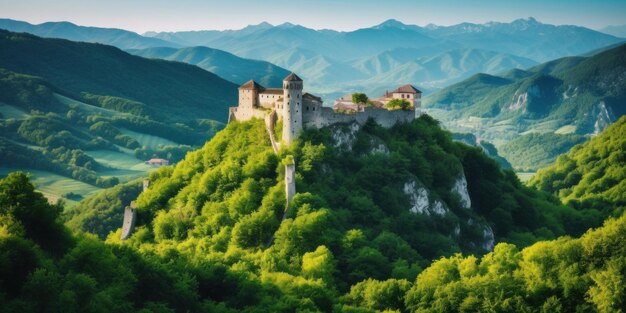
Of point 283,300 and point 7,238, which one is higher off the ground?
point 7,238

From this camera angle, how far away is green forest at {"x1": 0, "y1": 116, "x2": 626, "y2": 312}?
A: 61656 mm

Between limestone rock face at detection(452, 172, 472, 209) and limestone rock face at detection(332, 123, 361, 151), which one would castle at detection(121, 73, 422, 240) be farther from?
limestone rock face at detection(452, 172, 472, 209)

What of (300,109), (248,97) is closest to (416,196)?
(300,109)

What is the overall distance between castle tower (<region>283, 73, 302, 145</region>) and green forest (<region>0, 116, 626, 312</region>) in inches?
62.8

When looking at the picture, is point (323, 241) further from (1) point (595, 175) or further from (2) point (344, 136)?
(1) point (595, 175)

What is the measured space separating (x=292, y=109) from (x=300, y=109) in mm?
1150

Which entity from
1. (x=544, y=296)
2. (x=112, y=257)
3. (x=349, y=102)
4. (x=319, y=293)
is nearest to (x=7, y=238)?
(x=112, y=257)

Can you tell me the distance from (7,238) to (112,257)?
8.85 metres

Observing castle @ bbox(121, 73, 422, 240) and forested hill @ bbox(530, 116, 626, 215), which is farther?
forested hill @ bbox(530, 116, 626, 215)

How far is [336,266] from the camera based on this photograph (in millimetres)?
79125

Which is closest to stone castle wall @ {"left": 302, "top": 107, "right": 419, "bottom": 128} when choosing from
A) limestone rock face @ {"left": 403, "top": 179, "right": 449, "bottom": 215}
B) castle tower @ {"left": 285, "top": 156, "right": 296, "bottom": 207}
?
castle tower @ {"left": 285, "top": 156, "right": 296, "bottom": 207}

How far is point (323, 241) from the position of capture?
81.3m

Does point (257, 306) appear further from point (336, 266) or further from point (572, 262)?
point (572, 262)

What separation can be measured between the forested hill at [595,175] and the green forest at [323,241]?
1041 centimetres
